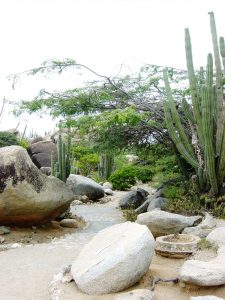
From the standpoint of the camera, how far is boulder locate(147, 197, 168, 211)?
26.7 feet

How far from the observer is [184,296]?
3695mm

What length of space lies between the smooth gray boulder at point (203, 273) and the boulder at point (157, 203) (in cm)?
420

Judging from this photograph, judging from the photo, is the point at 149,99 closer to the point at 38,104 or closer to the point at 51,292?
the point at 38,104

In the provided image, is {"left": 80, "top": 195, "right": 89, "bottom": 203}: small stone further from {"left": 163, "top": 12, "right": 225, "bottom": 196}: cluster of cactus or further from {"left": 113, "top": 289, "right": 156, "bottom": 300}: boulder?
{"left": 113, "top": 289, "right": 156, "bottom": 300}: boulder

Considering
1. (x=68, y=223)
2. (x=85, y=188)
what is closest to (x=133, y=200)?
(x=85, y=188)

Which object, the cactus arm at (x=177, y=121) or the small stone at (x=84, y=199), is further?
the small stone at (x=84, y=199)

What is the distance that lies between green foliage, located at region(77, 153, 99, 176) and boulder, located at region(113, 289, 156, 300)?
14.7 metres

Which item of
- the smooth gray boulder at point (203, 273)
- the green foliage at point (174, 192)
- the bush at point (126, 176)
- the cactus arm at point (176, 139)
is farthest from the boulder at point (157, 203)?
the bush at point (126, 176)

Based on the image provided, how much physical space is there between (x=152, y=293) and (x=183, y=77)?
6.44 meters

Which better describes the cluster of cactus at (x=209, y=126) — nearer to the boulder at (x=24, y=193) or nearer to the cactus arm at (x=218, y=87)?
the cactus arm at (x=218, y=87)

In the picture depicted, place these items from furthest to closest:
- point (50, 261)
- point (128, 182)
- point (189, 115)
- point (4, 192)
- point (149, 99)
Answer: point (128, 182), point (149, 99), point (189, 115), point (4, 192), point (50, 261)

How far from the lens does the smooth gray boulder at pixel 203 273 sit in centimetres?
362

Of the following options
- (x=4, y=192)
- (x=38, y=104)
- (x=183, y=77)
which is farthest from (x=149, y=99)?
(x=4, y=192)

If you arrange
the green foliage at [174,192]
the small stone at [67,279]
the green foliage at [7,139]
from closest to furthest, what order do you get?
the small stone at [67,279] < the green foliage at [174,192] < the green foliage at [7,139]
